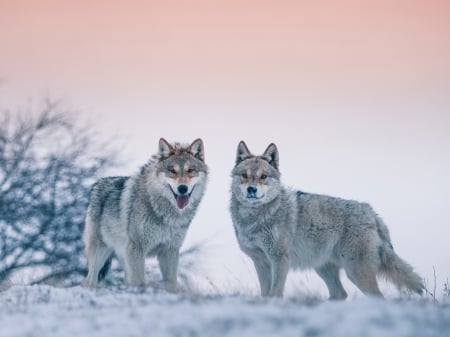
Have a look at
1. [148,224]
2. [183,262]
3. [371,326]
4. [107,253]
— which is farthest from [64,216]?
[371,326]

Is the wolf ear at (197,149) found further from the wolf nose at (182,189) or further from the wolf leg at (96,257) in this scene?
the wolf leg at (96,257)

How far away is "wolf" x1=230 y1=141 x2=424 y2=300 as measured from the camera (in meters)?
11.1

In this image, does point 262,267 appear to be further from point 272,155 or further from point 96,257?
point 96,257

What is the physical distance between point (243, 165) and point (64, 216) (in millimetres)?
11914

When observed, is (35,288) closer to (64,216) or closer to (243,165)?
(243,165)

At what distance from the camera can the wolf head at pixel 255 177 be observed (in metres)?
11.3

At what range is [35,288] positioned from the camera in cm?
1027

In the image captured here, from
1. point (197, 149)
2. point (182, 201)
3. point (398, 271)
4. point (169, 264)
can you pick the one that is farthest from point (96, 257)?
point (398, 271)

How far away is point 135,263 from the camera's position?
437 inches

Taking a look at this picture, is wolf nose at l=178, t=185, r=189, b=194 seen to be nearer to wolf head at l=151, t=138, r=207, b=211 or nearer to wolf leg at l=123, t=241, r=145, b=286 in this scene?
wolf head at l=151, t=138, r=207, b=211

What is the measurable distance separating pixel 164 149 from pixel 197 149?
1.78ft

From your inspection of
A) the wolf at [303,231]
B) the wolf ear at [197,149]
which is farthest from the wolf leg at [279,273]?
the wolf ear at [197,149]

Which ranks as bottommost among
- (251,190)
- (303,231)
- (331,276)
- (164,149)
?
(331,276)

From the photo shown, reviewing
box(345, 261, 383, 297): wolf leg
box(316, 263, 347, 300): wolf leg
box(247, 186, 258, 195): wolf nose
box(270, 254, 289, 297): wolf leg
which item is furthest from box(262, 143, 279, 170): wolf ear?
box(345, 261, 383, 297): wolf leg
